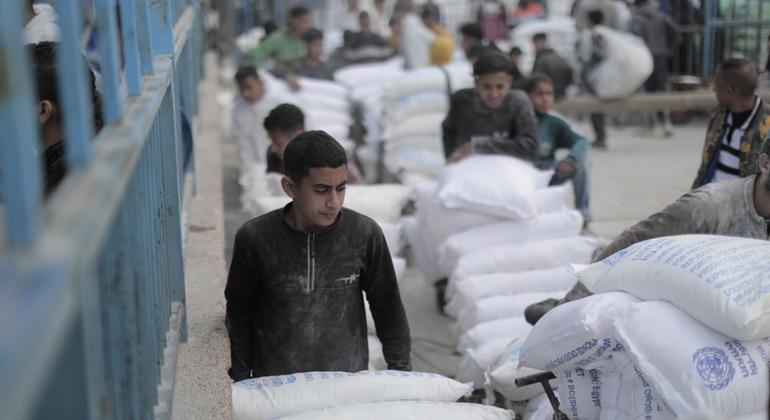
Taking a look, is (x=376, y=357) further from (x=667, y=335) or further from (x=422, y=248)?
(x=422, y=248)

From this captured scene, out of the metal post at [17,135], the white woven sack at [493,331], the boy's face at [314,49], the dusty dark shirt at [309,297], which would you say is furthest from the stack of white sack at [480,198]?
the boy's face at [314,49]

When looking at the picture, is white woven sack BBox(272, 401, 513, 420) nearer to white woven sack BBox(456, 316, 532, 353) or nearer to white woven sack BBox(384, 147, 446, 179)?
white woven sack BBox(456, 316, 532, 353)

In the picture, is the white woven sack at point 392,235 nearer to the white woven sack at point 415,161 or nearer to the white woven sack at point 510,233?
the white woven sack at point 510,233

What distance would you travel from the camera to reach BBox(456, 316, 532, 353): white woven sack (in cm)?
433

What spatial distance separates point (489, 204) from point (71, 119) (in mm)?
3871

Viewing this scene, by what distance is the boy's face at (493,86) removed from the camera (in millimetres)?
5629

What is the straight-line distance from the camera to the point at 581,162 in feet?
20.5

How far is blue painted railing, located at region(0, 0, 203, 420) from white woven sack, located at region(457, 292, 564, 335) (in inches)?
76.1

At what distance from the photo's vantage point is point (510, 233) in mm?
5133

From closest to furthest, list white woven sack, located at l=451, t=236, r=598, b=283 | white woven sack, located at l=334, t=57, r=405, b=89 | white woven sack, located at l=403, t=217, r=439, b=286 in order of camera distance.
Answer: white woven sack, located at l=451, t=236, r=598, b=283 → white woven sack, located at l=403, t=217, r=439, b=286 → white woven sack, located at l=334, t=57, r=405, b=89

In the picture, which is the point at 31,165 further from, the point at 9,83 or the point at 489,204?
the point at 489,204

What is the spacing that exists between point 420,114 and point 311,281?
5.14m

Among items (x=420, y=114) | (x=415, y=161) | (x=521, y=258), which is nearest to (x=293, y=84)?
(x=420, y=114)

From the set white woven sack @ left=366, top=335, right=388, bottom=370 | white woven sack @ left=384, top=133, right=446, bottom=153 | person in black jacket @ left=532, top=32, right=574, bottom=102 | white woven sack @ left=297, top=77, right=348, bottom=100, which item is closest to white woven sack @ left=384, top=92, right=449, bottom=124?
white woven sack @ left=384, top=133, right=446, bottom=153
